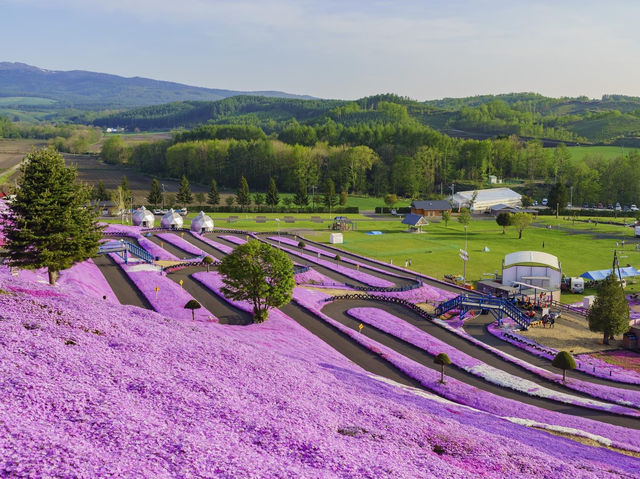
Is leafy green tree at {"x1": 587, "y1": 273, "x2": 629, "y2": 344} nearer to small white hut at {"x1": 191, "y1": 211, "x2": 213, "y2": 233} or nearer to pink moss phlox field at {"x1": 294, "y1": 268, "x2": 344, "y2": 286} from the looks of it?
pink moss phlox field at {"x1": 294, "y1": 268, "x2": 344, "y2": 286}

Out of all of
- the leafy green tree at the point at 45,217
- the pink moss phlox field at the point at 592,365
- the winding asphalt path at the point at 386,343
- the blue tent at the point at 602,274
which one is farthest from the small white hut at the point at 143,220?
the blue tent at the point at 602,274

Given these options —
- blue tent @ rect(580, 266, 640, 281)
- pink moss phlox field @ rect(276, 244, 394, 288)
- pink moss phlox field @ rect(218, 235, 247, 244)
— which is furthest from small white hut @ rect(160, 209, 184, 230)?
blue tent @ rect(580, 266, 640, 281)

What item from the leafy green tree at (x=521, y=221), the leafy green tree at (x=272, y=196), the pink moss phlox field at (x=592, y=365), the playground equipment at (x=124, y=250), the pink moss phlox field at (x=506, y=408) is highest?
the leafy green tree at (x=272, y=196)

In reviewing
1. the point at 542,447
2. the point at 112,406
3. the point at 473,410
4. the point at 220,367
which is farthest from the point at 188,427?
the point at 473,410

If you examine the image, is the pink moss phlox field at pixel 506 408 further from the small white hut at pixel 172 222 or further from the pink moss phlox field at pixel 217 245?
the small white hut at pixel 172 222

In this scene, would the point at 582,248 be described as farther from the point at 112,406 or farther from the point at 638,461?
the point at 112,406

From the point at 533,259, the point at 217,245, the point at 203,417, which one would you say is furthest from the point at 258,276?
the point at 217,245
